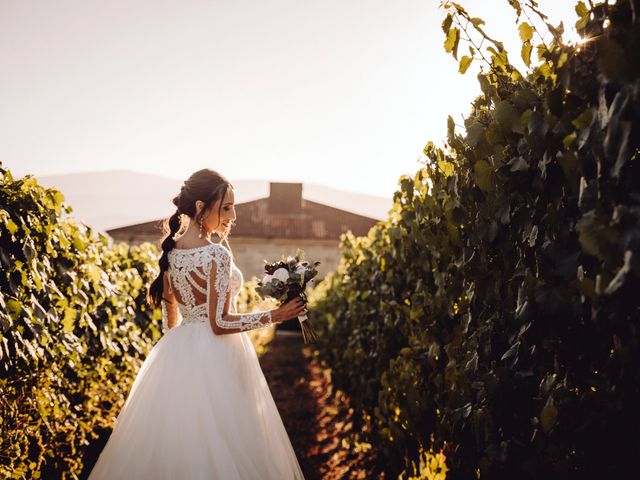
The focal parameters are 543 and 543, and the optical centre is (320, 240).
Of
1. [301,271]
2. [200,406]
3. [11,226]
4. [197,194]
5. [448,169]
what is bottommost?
[200,406]

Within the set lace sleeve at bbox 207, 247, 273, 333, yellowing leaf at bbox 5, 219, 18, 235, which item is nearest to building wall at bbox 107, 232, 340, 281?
lace sleeve at bbox 207, 247, 273, 333

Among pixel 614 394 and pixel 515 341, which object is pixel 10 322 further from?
pixel 614 394

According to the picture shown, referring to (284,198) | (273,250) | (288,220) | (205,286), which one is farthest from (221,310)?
(284,198)

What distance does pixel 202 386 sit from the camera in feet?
12.2

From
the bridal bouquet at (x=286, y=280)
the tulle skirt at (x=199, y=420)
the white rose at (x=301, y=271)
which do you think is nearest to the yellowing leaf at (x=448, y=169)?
the bridal bouquet at (x=286, y=280)

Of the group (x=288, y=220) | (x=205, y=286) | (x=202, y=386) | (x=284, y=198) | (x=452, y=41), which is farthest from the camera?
(x=284, y=198)

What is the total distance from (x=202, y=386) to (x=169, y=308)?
983 mm

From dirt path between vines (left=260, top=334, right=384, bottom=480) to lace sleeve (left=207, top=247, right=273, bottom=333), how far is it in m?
2.80

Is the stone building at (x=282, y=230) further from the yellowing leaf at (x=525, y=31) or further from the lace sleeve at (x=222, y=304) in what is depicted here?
the yellowing leaf at (x=525, y=31)

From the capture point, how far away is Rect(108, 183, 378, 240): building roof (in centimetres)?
3194

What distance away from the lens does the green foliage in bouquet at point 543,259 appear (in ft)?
5.31

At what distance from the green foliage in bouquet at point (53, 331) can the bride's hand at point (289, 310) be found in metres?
1.68

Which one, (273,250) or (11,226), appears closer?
(11,226)

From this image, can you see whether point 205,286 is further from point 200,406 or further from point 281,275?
point 200,406
